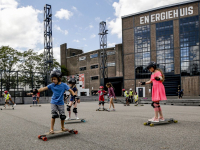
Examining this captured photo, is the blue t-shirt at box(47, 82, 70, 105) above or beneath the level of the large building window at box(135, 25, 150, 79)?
beneath

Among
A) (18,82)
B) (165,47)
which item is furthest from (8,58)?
(165,47)

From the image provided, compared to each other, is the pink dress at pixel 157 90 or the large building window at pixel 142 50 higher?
the large building window at pixel 142 50

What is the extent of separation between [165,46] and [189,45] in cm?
501

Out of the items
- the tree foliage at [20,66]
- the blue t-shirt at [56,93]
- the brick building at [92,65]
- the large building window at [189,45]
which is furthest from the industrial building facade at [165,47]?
the blue t-shirt at [56,93]

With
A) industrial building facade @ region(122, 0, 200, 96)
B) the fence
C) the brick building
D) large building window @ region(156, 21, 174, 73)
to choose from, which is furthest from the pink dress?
the brick building

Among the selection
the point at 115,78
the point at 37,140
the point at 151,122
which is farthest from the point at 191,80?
the point at 37,140

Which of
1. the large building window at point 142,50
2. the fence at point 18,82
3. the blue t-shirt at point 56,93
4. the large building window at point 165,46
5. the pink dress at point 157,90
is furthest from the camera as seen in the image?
the large building window at point 142,50

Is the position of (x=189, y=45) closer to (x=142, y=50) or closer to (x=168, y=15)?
(x=168, y=15)

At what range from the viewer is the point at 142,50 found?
49250mm

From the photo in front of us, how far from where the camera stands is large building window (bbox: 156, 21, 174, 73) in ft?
151

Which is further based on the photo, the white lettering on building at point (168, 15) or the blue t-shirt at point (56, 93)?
the white lettering on building at point (168, 15)

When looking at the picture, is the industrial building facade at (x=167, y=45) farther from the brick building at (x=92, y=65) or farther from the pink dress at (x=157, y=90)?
the pink dress at (x=157, y=90)

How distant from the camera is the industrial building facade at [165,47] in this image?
144 ft

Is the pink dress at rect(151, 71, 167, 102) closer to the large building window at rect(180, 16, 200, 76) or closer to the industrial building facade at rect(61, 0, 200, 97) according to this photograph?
the industrial building facade at rect(61, 0, 200, 97)
